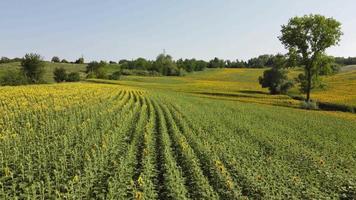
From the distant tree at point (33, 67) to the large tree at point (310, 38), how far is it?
46313mm

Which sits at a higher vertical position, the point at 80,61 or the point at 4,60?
the point at 4,60

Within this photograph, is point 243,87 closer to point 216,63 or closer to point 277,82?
point 277,82

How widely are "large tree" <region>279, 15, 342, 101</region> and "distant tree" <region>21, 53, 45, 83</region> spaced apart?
1823 inches

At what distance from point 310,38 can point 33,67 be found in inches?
2003

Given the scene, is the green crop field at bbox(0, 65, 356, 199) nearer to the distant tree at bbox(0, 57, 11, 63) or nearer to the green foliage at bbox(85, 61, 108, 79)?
the green foliage at bbox(85, 61, 108, 79)

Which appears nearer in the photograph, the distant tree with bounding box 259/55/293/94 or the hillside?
the hillside

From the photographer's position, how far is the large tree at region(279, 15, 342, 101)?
55.2 m

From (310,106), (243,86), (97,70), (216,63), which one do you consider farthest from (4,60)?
(310,106)

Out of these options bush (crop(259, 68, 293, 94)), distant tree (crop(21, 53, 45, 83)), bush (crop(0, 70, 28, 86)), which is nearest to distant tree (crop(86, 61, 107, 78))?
distant tree (crop(21, 53, 45, 83))

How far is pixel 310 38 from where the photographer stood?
5650 centimetres

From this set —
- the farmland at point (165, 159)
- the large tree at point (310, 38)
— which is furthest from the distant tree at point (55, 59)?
the farmland at point (165, 159)

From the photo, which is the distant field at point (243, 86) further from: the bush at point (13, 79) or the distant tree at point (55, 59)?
the distant tree at point (55, 59)

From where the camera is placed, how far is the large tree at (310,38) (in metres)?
55.2

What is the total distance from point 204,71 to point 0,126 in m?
130
